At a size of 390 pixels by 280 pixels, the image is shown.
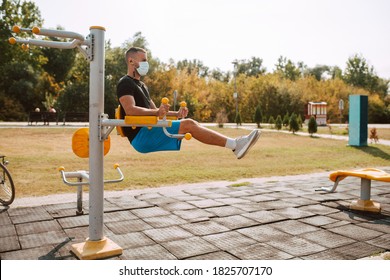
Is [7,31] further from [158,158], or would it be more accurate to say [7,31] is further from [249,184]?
[249,184]

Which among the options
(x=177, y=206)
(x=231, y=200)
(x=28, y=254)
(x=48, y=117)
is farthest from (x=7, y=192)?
(x=48, y=117)

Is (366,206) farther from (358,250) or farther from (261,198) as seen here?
(358,250)

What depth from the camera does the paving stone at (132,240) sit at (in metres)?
2.94

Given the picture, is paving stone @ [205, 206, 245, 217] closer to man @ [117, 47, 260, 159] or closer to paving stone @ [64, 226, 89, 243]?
man @ [117, 47, 260, 159]

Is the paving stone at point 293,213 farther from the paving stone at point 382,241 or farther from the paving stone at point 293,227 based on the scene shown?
the paving stone at point 382,241

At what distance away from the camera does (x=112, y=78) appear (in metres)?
22.5

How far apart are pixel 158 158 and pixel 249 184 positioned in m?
3.48

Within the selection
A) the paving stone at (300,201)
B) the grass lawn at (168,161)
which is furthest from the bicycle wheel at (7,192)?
the paving stone at (300,201)

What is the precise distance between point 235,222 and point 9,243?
186 centimetres

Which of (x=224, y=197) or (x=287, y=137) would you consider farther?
(x=287, y=137)

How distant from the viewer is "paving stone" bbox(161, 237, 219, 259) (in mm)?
2738

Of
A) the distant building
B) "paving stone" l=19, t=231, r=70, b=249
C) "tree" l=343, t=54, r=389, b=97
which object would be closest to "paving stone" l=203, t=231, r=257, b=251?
"paving stone" l=19, t=231, r=70, b=249

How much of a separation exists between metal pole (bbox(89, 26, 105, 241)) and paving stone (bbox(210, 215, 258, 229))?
1.20 metres
